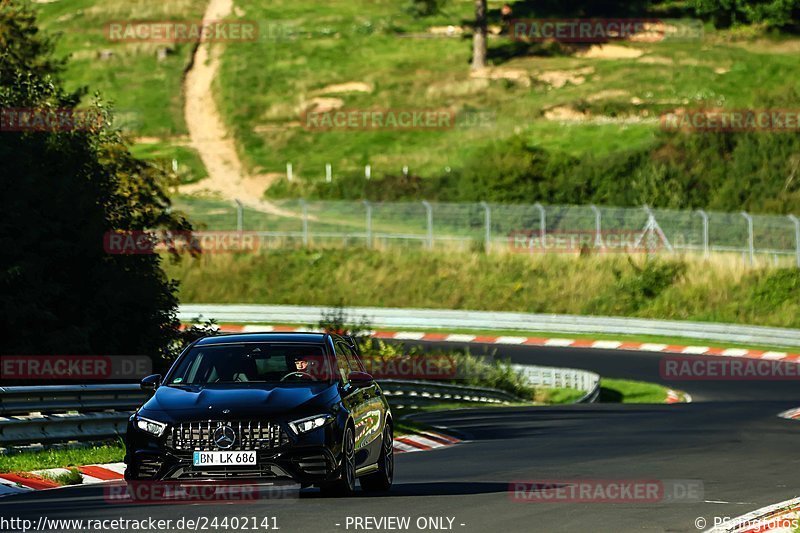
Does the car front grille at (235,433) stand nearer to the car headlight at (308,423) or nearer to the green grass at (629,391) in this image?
the car headlight at (308,423)

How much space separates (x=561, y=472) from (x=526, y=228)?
4075 centimetres

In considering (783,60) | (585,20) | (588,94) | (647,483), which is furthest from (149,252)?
(585,20)

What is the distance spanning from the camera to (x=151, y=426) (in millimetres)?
12664

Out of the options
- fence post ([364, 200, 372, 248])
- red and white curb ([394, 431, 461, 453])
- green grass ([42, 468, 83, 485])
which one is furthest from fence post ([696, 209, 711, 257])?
green grass ([42, 468, 83, 485])

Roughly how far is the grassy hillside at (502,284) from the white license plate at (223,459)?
4067 cm

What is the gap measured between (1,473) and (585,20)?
91841 millimetres

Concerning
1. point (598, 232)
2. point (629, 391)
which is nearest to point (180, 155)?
point (598, 232)

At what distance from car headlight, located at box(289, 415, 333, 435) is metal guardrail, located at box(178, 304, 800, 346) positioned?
35.7 meters

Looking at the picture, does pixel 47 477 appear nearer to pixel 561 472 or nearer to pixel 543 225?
pixel 561 472

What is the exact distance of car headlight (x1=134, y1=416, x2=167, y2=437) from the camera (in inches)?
496

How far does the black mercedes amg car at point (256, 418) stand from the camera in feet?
41.0

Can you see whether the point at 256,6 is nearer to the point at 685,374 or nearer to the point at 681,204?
the point at 681,204

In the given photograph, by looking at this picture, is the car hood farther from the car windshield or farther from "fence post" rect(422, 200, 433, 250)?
"fence post" rect(422, 200, 433, 250)

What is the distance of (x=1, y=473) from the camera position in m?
15.9
